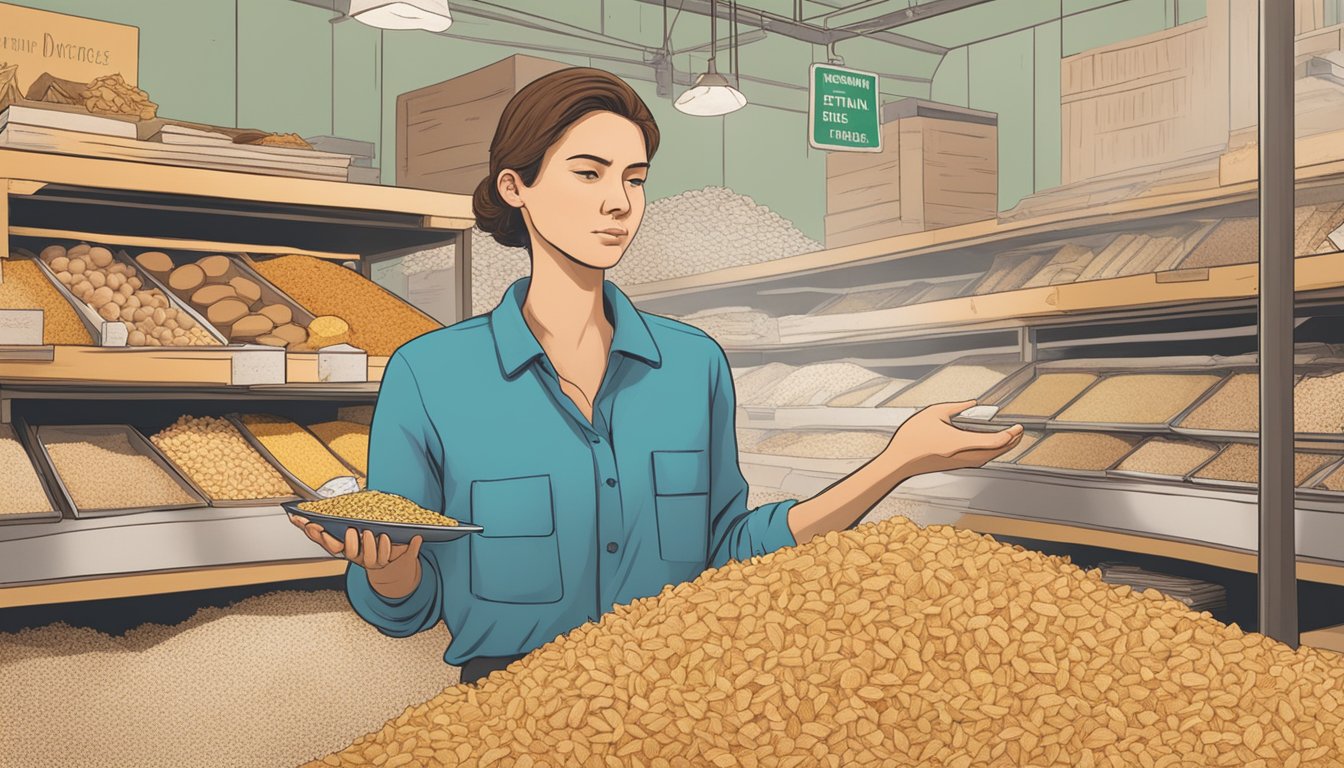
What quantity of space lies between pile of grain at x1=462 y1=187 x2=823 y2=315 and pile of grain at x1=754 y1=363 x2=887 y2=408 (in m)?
0.30

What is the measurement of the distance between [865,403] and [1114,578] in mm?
715

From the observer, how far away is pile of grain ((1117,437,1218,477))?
223cm

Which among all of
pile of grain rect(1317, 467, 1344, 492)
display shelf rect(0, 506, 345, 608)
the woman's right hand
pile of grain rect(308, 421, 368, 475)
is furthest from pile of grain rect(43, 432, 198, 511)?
pile of grain rect(1317, 467, 1344, 492)

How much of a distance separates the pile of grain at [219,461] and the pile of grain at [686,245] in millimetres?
553

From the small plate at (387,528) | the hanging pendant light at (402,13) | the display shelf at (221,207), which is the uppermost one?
the hanging pendant light at (402,13)

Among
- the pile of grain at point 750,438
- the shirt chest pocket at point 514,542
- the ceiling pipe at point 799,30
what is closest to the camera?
the shirt chest pocket at point 514,542

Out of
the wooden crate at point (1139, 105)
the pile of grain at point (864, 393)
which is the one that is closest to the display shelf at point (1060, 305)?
the pile of grain at point (864, 393)

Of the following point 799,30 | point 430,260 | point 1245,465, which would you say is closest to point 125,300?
point 430,260

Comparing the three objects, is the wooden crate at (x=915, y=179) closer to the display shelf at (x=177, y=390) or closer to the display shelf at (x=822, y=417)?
the display shelf at (x=822, y=417)

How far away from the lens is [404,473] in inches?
63.1

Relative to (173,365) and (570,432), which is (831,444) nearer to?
(570,432)

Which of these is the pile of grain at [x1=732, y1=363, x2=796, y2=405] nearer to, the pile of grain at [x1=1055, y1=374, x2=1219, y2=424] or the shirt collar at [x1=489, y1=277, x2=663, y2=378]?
the shirt collar at [x1=489, y1=277, x2=663, y2=378]

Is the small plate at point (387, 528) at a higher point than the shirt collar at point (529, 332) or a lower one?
lower

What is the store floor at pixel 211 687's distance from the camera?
5.78ft
